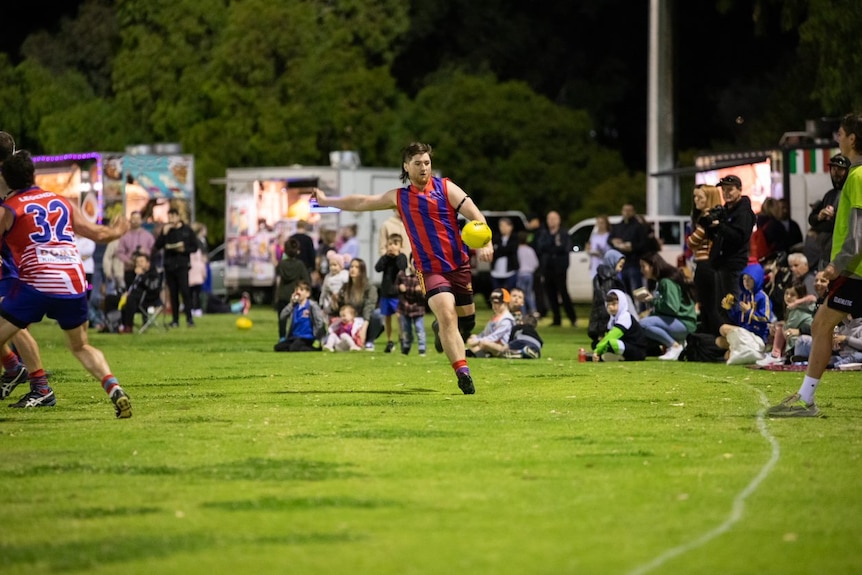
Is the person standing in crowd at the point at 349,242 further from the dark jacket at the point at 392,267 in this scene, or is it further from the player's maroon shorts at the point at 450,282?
the player's maroon shorts at the point at 450,282

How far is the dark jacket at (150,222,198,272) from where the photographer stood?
1063 inches

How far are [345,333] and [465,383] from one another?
7.94 m

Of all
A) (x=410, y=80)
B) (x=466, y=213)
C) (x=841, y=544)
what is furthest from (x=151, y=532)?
(x=410, y=80)

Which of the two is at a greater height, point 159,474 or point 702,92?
point 702,92

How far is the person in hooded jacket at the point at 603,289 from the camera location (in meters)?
19.8

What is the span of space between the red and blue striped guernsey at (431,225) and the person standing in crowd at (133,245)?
14335 mm

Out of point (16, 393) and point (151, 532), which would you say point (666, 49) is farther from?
point (151, 532)

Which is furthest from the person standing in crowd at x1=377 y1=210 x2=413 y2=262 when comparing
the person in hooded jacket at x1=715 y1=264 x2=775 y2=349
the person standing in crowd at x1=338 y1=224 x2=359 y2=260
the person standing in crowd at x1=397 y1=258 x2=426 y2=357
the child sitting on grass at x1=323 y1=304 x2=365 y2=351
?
the person in hooded jacket at x1=715 y1=264 x2=775 y2=349

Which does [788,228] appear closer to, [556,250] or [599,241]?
[556,250]

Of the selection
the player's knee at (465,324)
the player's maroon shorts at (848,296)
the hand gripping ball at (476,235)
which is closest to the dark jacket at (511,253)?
the player's knee at (465,324)

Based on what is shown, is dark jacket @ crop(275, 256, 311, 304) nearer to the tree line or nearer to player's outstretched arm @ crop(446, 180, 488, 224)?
player's outstretched arm @ crop(446, 180, 488, 224)

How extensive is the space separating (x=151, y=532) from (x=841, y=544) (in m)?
3.18

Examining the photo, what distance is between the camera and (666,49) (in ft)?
120

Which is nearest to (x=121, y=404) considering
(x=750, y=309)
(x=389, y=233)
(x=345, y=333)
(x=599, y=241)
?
(x=750, y=309)
